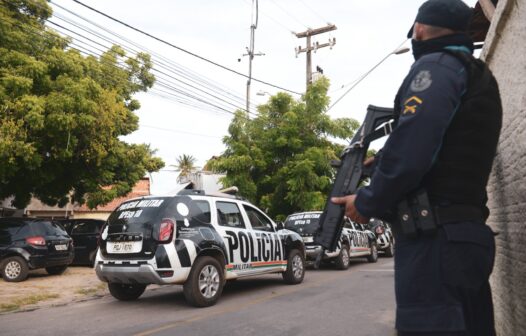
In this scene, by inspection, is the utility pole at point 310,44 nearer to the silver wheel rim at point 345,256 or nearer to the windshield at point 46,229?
the silver wheel rim at point 345,256

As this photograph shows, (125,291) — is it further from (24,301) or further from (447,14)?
(447,14)

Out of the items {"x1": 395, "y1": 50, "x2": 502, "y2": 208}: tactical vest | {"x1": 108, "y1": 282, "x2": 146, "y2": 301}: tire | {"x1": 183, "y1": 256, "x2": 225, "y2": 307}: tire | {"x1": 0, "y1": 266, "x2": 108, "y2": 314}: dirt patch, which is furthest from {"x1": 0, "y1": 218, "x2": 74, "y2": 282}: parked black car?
{"x1": 395, "y1": 50, "x2": 502, "y2": 208}: tactical vest

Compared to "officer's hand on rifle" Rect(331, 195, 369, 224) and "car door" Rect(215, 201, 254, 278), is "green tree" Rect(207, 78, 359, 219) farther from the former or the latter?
"officer's hand on rifle" Rect(331, 195, 369, 224)

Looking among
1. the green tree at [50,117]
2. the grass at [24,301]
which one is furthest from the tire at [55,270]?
the grass at [24,301]

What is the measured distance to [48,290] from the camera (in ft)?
32.2

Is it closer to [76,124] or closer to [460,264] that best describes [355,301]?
[460,264]

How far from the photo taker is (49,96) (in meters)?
13.0

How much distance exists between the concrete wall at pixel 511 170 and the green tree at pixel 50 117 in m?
11.1

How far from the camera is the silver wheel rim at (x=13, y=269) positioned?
36.9ft

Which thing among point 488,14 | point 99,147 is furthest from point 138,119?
point 488,14

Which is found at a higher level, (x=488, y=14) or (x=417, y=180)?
(x=488, y=14)

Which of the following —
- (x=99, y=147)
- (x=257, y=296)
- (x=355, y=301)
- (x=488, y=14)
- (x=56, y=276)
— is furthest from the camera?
(x=99, y=147)

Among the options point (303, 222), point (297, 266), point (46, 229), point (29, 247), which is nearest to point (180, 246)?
point (297, 266)

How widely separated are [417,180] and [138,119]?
18.2 metres
